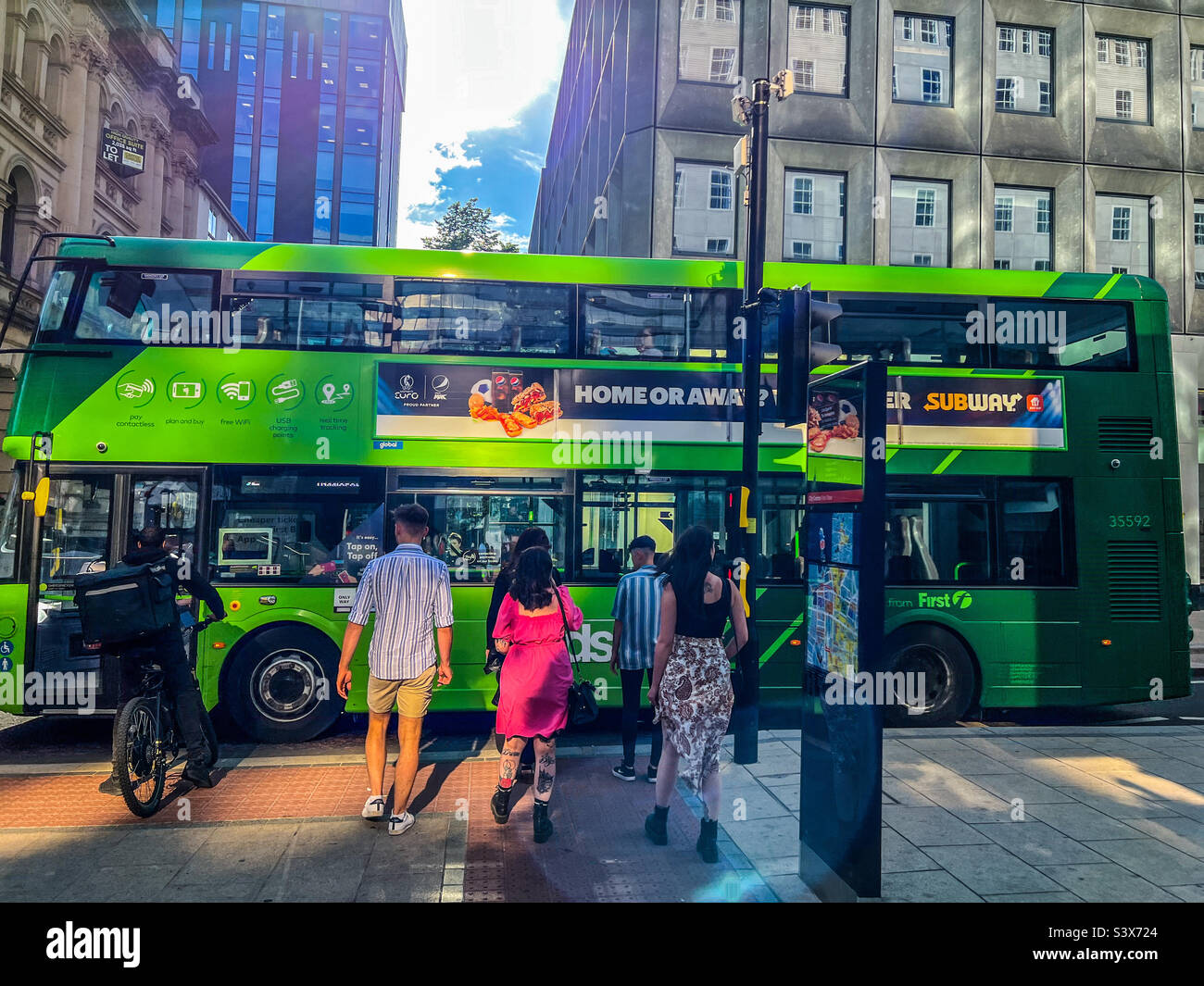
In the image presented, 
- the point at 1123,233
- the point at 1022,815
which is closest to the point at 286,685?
the point at 1022,815

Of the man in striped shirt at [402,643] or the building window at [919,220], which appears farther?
the building window at [919,220]

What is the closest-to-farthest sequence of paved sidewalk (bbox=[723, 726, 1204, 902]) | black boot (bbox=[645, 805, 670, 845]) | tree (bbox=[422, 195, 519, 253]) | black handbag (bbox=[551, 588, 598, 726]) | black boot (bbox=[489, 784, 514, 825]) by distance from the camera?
paved sidewalk (bbox=[723, 726, 1204, 902]) → black boot (bbox=[645, 805, 670, 845]) → black boot (bbox=[489, 784, 514, 825]) → black handbag (bbox=[551, 588, 598, 726]) → tree (bbox=[422, 195, 519, 253])

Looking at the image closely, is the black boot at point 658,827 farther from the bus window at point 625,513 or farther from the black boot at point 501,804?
the bus window at point 625,513

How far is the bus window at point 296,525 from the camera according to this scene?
22.2 ft

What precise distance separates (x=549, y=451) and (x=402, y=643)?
8.79 feet

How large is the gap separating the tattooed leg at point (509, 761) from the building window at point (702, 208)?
A: 516 inches

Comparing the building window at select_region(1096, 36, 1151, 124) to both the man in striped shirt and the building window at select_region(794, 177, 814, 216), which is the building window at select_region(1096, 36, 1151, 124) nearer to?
the building window at select_region(794, 177, 814, 216)

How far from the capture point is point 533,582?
4750 millimetres

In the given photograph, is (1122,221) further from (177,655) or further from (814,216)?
(177,655)

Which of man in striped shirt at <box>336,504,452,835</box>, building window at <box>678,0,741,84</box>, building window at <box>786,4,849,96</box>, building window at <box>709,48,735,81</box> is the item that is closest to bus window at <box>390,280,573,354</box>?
man in striped shirt at <box>336,504,452,835</box>

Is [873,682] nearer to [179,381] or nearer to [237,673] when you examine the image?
[237,673]

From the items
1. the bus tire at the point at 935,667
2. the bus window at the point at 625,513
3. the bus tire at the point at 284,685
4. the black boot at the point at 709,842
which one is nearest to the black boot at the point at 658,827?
the black boot at the point at 709,842

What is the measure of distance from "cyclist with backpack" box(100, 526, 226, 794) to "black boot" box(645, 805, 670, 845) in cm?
321

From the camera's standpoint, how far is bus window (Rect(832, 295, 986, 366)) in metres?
7.37
